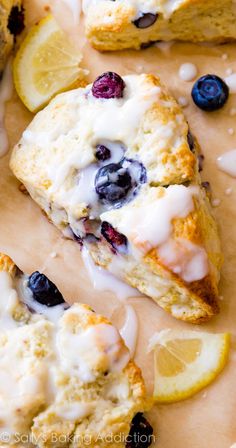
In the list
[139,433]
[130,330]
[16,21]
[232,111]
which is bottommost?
[139,433]

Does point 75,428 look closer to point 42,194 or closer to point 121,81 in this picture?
point 42,194

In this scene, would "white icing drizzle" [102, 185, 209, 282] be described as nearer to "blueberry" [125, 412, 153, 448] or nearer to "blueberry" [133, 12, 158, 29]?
"blueberry" [125, 412, 153, 448]

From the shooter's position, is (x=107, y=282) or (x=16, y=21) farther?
(x=16, y=21)

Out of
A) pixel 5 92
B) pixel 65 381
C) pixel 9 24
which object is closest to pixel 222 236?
pixel 65 381

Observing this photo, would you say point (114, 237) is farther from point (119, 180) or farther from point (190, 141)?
point (190, 141)

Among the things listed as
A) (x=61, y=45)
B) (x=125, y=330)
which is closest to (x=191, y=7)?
(x=61, y=45)
